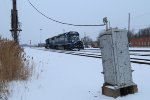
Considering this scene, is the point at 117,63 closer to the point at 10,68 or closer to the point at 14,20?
the point at 10,68

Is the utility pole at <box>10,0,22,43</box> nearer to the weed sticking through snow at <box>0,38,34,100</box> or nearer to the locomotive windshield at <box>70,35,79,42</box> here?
the weed sticking through snow at <box>0,38,34,100</box>

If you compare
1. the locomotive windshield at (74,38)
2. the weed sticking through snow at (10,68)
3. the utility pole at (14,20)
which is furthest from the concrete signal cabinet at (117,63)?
the locomotive windshield at (74,38)

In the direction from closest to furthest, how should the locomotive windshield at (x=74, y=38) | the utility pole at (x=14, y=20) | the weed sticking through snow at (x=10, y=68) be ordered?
1. the weed sticking through snow at (x=10, y=68)
2. the utility pole at (x=14, y=20)
3. the locomotive windshield at (x=74, y=38)

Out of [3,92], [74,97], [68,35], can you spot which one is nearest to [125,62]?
[74,97]

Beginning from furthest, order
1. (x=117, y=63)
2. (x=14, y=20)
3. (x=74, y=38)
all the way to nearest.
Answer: (x=74, y=38) < (x=14, y=20) < (x=117, y=63)

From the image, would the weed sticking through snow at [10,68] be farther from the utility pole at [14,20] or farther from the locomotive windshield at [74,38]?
the locomotive windshield at [74,38]

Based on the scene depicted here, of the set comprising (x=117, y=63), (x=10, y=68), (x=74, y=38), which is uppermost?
(x=74, y=38)

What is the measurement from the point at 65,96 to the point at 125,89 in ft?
4.30

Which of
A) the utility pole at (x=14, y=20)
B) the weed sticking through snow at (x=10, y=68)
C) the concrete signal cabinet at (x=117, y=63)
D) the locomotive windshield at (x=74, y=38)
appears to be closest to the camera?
the concrete signal cabinet at (x=117, y=63)

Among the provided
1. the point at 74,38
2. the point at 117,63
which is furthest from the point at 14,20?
the point at 74,38

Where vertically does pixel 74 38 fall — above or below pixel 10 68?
above

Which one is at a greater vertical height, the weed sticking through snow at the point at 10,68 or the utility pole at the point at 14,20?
the utility pole at the point at 14,20

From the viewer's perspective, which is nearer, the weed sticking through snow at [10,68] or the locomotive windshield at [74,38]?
the weed sticking through snow at [10,68]

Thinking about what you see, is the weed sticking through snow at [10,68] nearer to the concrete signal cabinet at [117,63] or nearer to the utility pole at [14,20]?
the concrete signal cabinet at [117,63]
